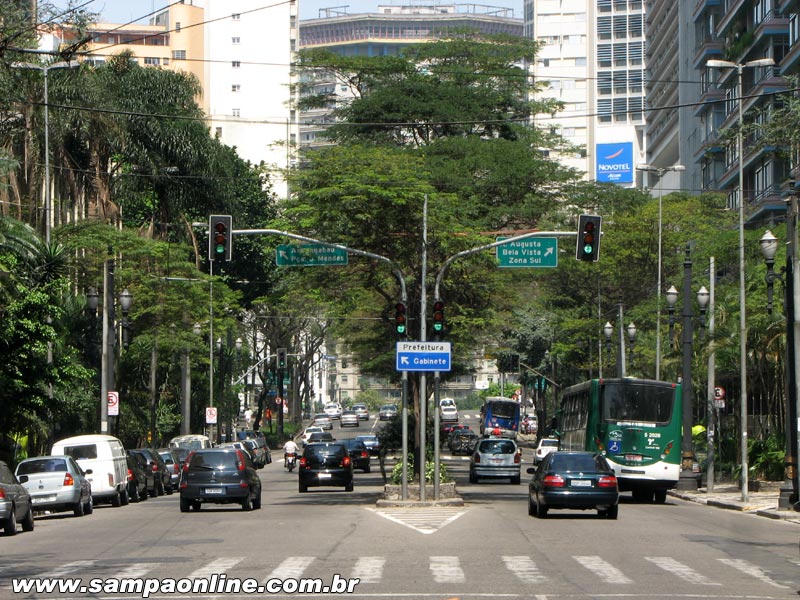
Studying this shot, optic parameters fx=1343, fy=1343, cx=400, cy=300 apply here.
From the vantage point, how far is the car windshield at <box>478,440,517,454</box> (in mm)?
49656

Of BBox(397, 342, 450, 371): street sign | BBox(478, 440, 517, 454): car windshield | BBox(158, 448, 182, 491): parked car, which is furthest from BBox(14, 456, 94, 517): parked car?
BBox(478, 440, 517, 454): car windshield

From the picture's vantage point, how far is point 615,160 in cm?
13125

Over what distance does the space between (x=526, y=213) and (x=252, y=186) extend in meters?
32.0

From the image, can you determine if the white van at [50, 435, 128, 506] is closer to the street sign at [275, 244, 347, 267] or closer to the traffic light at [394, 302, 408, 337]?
the street sign at [275, 244, 347, 267]

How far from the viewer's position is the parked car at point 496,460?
162 ft

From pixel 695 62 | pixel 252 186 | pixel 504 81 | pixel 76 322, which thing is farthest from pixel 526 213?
pixel 695 62

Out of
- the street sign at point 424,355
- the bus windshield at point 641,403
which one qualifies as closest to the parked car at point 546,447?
the bus windshield at point 641,403

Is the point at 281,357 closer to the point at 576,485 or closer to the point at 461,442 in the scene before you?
the point at 461,442

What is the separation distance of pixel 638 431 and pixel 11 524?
66.1 ft

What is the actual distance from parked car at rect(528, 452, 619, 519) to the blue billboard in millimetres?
103696

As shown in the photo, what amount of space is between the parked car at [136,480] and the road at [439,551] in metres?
6.54

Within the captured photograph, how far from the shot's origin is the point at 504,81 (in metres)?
57.0

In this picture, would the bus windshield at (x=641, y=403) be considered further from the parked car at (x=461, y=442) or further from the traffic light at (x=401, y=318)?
the parked car at (x=461, y=442)

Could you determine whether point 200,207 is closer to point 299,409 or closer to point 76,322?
point 76,322
